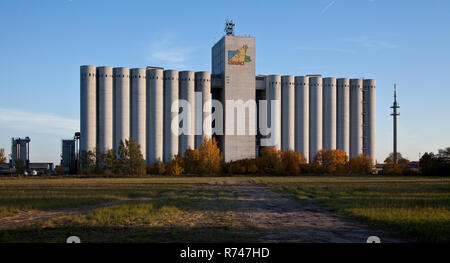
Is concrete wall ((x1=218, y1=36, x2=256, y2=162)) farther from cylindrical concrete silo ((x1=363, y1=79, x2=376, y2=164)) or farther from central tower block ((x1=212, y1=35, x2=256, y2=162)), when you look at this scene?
cylindrical concrete silo ((x1=363, y1=79, x2=376, y2=164))

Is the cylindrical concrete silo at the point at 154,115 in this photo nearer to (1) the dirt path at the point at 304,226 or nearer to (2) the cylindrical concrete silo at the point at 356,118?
(2) the cylindrical concrete silo at the point at 356,118

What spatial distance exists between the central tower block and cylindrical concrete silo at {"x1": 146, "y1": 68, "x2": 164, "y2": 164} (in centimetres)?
1514

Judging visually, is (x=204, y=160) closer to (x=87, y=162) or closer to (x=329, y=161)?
(x=87, y=162)

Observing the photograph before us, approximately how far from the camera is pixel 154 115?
300ft

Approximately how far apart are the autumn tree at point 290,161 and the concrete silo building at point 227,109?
437cm

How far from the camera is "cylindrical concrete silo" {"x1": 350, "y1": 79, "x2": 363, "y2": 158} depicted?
103 m

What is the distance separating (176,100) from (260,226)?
7882cm

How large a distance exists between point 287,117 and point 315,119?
7.91 metres

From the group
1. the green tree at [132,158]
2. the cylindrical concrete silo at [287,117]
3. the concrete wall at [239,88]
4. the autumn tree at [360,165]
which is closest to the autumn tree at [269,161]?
the concrete wall at [239,88]

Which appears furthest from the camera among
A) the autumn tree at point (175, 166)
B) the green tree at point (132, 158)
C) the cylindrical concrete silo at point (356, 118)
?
the cylindrical concrete silo at point (356, 118)

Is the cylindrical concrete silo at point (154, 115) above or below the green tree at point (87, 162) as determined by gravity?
above

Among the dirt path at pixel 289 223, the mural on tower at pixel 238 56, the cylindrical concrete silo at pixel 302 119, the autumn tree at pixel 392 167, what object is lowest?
the autumn tree at pixel 392 167

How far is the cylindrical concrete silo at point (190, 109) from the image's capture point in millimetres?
93312

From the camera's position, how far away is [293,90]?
9944 cm
